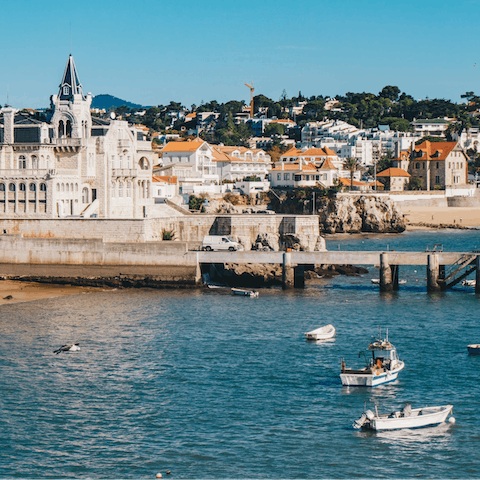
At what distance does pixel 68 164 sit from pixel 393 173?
10855cm

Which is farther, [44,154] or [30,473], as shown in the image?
[44,154]

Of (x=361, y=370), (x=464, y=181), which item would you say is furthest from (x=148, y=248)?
(x=464, y=181)

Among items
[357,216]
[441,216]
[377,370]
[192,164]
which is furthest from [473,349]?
[441,216]

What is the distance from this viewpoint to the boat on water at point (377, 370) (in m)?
43.0

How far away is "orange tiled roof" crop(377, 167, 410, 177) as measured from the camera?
584 feet

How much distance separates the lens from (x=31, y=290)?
70.9 m

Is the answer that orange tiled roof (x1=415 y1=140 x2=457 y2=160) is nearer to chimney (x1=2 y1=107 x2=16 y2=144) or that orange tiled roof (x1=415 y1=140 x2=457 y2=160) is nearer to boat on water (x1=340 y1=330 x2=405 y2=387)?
chimney (x1=2 y1=107 x2=16 y2=144)

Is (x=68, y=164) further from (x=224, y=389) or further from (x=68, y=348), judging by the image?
(x=224, y=389)

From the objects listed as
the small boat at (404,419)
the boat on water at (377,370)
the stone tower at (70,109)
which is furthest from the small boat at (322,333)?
the stone tower at (70,109)

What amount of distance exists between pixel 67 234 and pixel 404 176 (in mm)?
117467

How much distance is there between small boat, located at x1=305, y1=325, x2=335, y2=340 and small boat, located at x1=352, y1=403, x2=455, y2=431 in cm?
1540

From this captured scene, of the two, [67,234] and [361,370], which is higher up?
[67,234]

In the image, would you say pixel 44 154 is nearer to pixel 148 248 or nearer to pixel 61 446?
pixel 148 248

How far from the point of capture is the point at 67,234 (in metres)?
76.4
